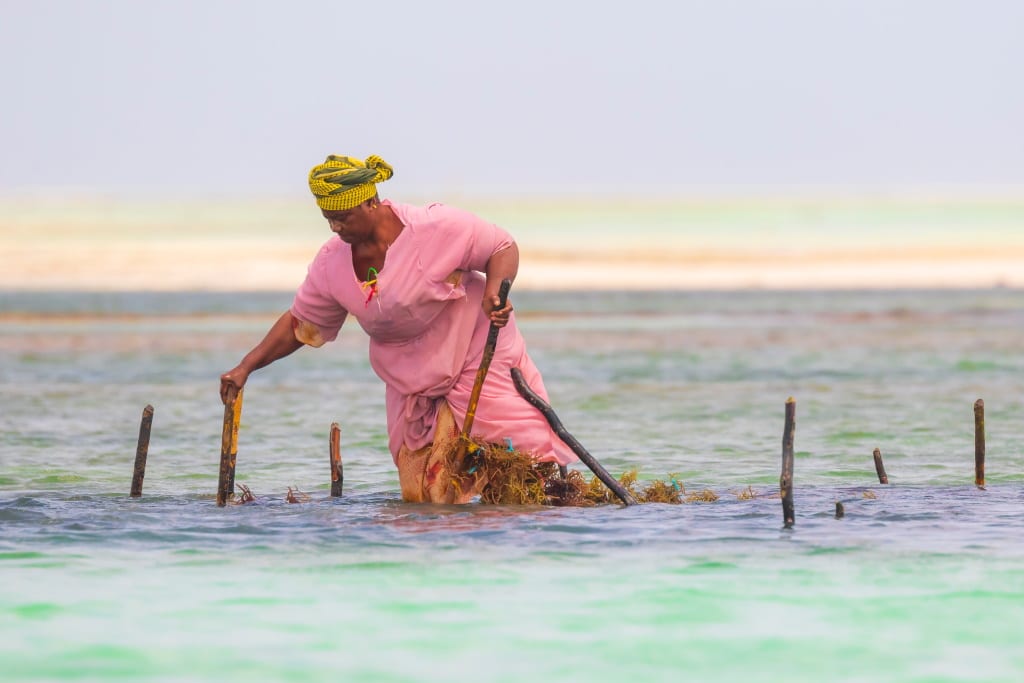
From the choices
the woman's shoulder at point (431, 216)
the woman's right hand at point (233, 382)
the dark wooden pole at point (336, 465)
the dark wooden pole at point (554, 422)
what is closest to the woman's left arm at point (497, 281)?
the woman's shoulder at point (431, 216)

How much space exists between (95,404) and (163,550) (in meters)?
9.47

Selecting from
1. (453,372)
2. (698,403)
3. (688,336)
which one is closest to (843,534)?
(453,372)

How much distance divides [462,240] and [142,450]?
7.82ft

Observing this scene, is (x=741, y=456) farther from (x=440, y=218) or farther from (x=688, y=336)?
(x=688, y=336)

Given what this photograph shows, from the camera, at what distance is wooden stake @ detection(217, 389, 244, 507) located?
755cm

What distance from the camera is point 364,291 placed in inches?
281

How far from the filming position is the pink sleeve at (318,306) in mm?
7285

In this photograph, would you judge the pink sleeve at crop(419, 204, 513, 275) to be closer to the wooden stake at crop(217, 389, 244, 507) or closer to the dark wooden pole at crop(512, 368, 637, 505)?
the dark wooden pole at crop(512, 368, 637, 505)

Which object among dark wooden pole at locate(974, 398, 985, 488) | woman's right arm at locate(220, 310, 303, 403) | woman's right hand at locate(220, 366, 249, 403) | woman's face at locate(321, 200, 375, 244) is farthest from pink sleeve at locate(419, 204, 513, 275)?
dark wooden pole at locate(974, 398, 985, 488)

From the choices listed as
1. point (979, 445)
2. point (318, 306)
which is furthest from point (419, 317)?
point (979, 445)

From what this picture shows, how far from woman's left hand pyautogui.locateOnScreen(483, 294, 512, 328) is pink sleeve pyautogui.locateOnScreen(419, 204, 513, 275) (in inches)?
7.8

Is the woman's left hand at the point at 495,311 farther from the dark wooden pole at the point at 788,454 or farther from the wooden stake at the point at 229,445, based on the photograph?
the dark wooden pole at the point at 788,454

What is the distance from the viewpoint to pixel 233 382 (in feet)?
24.3

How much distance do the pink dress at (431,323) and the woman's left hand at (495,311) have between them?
0.17m
